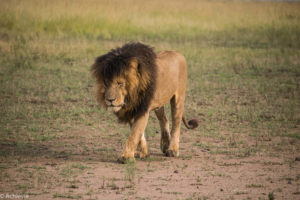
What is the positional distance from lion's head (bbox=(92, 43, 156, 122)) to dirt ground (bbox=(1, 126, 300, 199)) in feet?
→ 2.25

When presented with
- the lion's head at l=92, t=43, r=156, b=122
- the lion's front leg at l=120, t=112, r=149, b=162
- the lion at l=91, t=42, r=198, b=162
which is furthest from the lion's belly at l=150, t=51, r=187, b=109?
the lion's front leg at l=120, t=112, r=149, b=162

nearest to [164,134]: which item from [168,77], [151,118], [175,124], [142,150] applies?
[175,124]

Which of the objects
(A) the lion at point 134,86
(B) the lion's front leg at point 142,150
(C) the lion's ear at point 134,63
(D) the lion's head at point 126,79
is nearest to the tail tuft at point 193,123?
(A) the lion at point 134,86

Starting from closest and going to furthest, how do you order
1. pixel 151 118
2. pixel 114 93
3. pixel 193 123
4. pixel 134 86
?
pixel 114 93 → pixel 134 86 → pixel 193 123 → pixel 151 118

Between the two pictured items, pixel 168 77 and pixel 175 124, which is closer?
pixel 168 77

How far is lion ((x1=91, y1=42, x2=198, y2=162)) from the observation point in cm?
665

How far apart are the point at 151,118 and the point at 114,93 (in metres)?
3.42

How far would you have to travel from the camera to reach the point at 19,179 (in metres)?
6.16

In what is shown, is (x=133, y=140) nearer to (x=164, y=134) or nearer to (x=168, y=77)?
(x=164, y=134)

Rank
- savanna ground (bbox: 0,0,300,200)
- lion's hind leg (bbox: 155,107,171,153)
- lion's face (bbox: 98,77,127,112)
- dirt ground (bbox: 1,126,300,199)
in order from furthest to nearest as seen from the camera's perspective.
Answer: lion's hind leg (bbox: 155,107,171,153) < lion's face (bbox: 98,77,127,112) < savanna ground (bbox: 0,0,300,200) < dirt ground (bbox: 1,126,300,199)

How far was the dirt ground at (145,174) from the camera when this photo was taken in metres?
5.71

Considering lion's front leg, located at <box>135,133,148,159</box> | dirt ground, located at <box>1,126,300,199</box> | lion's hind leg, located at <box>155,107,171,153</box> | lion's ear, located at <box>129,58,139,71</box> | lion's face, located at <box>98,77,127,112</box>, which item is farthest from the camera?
lion's hind leg, located at <box>155,107,171,153</box>

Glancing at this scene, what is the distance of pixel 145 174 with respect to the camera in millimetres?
6430

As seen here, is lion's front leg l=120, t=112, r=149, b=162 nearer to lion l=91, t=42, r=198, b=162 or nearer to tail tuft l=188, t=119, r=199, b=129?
lion l=91, t=42, r=198, b=162
